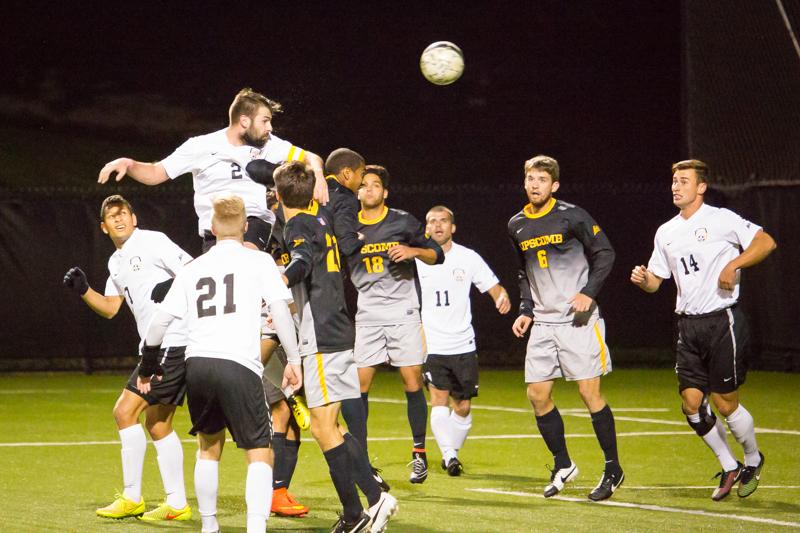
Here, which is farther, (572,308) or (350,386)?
(572,308)

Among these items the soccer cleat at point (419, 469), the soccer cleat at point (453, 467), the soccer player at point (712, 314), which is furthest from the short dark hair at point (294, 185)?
the soccer cleat at point (453, 467)

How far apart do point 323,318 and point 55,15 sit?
22.8 meters

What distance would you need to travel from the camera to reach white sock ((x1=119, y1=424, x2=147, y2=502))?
8109 millimetres

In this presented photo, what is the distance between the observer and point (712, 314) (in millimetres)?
8953

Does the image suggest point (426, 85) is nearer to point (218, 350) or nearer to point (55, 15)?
point (55, 15)

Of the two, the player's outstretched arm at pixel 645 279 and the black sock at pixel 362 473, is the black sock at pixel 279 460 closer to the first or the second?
the black sock at pixel 362 473

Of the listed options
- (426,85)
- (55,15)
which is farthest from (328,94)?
(55,15)

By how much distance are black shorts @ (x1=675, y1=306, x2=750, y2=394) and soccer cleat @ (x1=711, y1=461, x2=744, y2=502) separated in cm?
56

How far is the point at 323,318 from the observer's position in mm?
7445

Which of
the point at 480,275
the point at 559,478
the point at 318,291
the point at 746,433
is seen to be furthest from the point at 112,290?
the point at 746,433

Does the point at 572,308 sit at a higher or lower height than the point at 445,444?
higher

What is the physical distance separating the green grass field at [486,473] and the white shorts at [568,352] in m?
0.86

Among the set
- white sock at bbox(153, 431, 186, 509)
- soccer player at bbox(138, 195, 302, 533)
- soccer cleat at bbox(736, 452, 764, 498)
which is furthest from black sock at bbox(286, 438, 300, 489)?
soccer cleat at bbox(736, 452, 764, 498)

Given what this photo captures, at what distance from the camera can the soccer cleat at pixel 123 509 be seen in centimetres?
803
